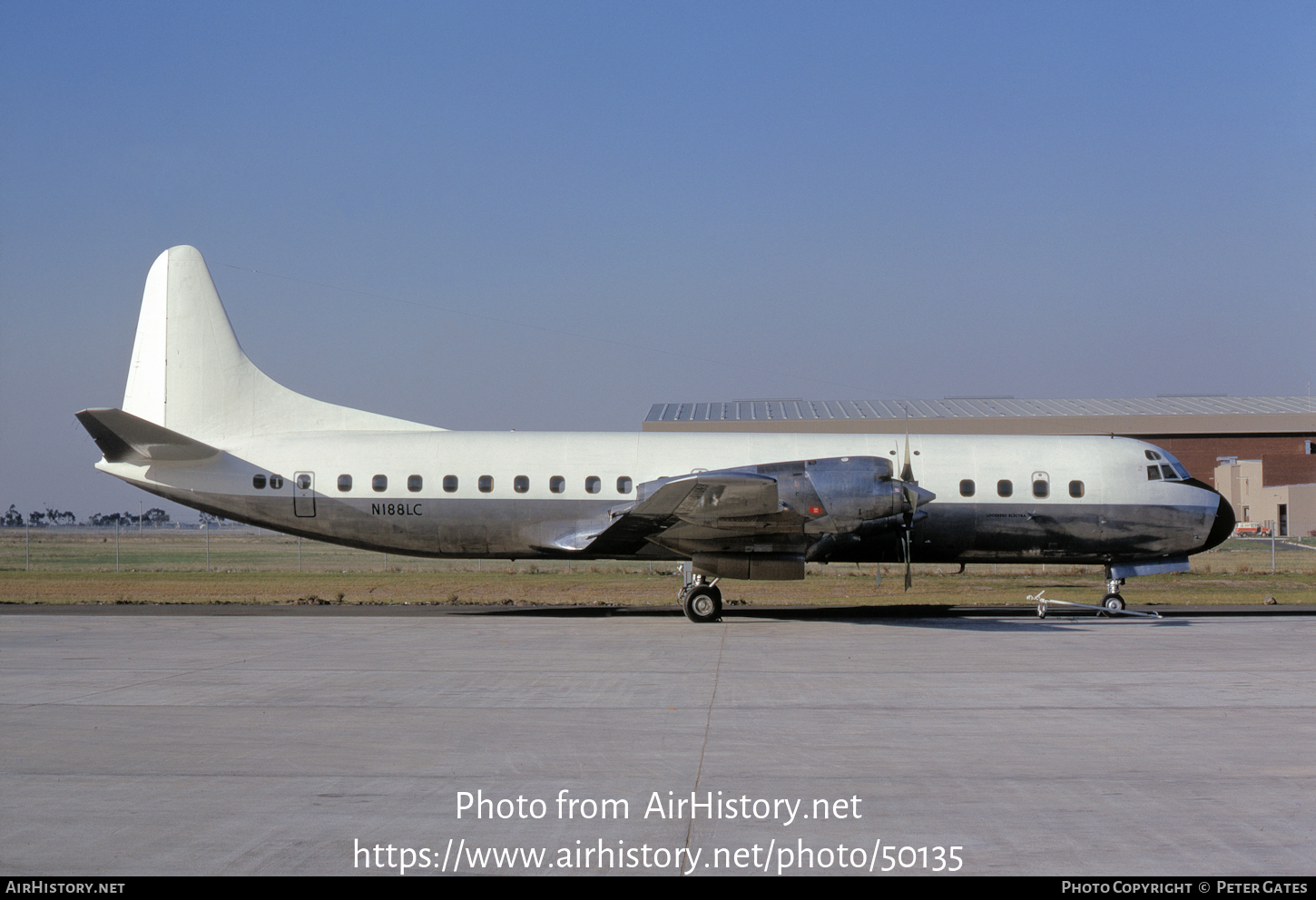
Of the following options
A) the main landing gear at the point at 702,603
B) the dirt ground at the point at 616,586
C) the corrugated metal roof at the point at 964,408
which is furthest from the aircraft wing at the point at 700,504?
the corrugated metal roof at the point at 964,408

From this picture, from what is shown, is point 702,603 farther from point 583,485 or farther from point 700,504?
point 583,485

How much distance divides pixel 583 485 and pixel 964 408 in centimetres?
4968

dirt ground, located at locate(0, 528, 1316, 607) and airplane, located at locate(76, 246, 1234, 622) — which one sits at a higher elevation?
airplane, located at locate(76, 246, 1234, 622)

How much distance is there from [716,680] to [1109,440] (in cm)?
1368

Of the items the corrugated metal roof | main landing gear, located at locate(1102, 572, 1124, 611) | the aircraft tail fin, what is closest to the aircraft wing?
the aircraft tail fin

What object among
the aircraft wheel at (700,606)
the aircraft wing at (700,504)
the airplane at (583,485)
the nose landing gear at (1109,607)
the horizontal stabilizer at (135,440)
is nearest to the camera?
the aircraft wing at (700,504)

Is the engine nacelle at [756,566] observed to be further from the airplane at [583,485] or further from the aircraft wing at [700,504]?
the aircraft wing at [700,504]

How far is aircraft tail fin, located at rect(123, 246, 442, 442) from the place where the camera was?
69.9 ft

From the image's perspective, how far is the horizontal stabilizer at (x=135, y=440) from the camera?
62.8ft

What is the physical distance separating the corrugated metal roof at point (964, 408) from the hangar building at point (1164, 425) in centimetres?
6

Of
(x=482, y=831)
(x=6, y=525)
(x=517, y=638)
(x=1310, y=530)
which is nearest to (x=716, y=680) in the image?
(x=517, y=638)

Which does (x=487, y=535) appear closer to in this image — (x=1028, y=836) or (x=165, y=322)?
(x=165, y=322)

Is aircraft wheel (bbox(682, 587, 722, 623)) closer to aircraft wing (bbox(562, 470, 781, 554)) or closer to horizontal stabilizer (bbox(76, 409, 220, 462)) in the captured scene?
aircraft wing (bbox(562, 470, 781, 554))

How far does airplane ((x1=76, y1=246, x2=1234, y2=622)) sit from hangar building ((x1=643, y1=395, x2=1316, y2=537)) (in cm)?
3798
